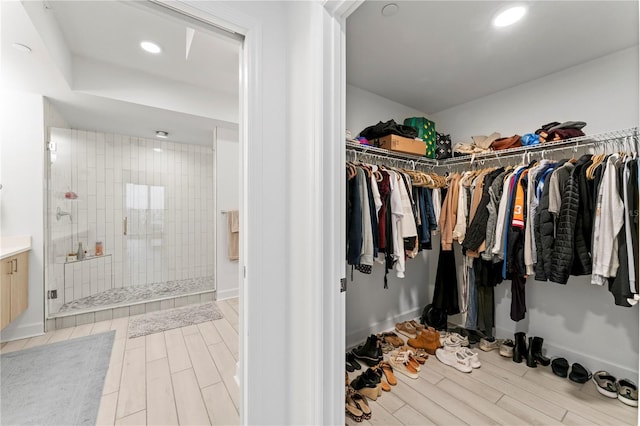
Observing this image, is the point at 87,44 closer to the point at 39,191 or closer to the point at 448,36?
the point at 39,191

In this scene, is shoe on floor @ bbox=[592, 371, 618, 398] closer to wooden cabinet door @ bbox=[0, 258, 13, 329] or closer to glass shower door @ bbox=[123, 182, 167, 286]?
wooden cabinet door @ bbox=[0, 258, 13, 329]

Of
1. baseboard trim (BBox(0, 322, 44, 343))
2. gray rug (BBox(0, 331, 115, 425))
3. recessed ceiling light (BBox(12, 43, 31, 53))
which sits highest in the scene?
recessed ceiling light (BBox(12, 43, 31, 53))

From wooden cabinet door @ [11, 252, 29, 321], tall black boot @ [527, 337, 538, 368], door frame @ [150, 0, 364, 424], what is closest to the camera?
door frame @ [150, 0, 364, 424]

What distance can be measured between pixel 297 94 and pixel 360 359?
6.64 ft

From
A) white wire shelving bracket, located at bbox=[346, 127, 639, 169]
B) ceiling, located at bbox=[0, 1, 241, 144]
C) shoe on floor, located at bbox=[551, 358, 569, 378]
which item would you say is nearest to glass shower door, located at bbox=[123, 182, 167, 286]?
ceiling, located at bbox=[0, 1, 241, 144]

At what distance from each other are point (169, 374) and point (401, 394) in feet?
5.41

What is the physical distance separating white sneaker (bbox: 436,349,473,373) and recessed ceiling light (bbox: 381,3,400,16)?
2498 mm

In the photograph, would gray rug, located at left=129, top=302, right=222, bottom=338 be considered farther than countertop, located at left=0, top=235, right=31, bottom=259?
Yes

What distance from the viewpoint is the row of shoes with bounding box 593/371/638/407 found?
165cm

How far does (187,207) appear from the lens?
4078mm

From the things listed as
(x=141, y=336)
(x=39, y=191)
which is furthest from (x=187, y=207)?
(x=141, y=336)

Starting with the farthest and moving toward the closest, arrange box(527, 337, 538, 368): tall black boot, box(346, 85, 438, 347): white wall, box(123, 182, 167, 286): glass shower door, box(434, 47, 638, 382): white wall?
box(123, 182, 167, 286): glass shower door
box(346, 85, 438, 347): white wall
box(527, 337, 538, 368): tall black boot
box(434, 47, 638, 382): white wall

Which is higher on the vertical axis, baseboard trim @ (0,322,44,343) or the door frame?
the door frame

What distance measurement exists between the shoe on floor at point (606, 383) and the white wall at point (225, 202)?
3.51m
